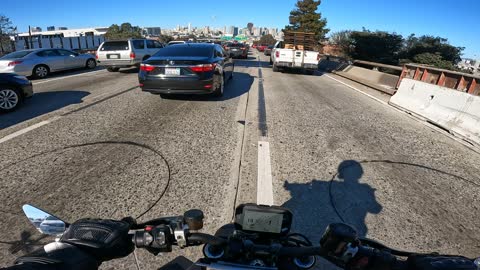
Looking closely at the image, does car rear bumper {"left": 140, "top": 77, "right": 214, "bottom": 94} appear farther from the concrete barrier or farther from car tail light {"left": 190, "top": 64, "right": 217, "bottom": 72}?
the concrete barrier

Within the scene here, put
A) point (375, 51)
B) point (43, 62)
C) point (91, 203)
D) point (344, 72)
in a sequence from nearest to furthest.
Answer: point (91, 203) → point (43, 62) → point (344, 72) → point (375, 51)

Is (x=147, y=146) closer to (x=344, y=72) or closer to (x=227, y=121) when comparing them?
(x=227, y=121)

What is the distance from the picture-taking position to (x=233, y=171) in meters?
4.09

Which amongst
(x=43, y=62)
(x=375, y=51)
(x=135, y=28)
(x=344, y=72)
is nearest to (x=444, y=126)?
(x=344, y=72)

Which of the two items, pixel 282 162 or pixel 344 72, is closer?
pixel 282 162

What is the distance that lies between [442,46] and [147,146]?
3661 centimetres

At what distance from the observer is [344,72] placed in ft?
66.0

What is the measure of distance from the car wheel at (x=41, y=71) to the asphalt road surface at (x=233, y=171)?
6990 mm

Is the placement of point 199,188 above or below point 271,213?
below

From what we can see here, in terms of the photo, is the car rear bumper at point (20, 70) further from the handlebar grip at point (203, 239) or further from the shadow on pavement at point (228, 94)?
the handlebar grip at point (203, 239)

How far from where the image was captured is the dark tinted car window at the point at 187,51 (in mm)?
8141

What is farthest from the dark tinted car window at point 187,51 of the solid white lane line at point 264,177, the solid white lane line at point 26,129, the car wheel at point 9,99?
the solid white lane line at point 264,177

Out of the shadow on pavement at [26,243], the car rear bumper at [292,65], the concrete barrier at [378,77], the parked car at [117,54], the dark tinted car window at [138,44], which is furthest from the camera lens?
the car rear bumper at [292,65]

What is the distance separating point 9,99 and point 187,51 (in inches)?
180
